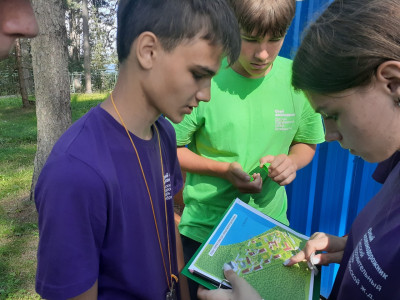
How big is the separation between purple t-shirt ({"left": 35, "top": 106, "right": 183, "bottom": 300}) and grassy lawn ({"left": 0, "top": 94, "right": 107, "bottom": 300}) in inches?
88.2

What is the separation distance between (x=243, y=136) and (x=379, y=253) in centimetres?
95

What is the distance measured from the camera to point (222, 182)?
1897 millimetres

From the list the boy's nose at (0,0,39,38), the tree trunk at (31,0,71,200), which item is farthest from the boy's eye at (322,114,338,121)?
the tree trunk at (31,0,71,200)

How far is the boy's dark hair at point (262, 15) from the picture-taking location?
64.5 inches

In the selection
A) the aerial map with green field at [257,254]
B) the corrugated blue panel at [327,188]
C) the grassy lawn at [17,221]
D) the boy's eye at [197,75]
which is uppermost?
the boy's eye at [197,75]

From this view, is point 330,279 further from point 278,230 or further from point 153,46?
point 153,46

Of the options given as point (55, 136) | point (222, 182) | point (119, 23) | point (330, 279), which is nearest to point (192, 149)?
point (222, 182)

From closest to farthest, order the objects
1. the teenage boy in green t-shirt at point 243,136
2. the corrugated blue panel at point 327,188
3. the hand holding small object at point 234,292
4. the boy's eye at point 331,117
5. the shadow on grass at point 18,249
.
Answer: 1. the boy's eye at point 331,117
2. the hand holding small object at point 234,292
3. the teenage boy in green t-shirt at point 243,136
4. the corrugated blue panel at point 327,188
5. the shadow on grass at point 18,249

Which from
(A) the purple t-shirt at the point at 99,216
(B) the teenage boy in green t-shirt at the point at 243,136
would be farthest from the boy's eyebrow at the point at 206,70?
(B) the teenage boy in green t-shirt at the point at 243,136

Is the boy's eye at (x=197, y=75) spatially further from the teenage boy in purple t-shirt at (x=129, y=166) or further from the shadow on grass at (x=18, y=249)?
the shadow on grass at (x=18, y=249)

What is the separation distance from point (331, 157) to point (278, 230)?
136cm

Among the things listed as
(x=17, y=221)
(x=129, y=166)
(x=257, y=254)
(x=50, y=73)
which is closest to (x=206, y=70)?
(x=129, y=166)

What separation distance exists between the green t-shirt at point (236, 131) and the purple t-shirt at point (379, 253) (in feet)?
2.38

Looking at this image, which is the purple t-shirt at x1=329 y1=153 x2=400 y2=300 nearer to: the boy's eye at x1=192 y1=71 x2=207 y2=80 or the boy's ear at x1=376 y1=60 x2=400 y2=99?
the boy's ear at x1=376 y1=60 x2=400 y2=99
